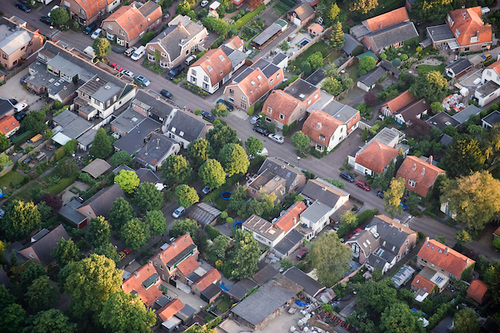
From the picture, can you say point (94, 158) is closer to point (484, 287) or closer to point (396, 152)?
point (396, 152)

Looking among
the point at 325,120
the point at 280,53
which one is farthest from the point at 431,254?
the point at 280,53

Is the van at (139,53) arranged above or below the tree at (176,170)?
above

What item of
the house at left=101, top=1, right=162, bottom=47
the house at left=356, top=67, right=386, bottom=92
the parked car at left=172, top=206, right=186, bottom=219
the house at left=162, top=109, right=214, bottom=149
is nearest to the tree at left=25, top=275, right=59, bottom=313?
the parked car at left=172, top=206, right=186, bottom=219

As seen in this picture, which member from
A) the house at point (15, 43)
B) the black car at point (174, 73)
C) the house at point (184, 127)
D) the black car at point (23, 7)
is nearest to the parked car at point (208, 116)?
the house at point (184, 127)

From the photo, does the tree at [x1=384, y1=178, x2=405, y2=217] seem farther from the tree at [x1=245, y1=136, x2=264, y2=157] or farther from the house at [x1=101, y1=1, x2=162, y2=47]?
the house at [x1=101, y1=1, x2=162, y2=47]

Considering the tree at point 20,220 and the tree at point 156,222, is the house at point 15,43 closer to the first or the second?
the tree at point 20,220

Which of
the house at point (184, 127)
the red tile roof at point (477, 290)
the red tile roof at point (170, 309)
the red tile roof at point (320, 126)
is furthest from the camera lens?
the red tile roof at point (320, 126)

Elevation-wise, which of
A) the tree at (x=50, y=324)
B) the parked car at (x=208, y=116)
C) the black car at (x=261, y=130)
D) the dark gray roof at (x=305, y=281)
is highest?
the parked car at (x=208, y=116)
